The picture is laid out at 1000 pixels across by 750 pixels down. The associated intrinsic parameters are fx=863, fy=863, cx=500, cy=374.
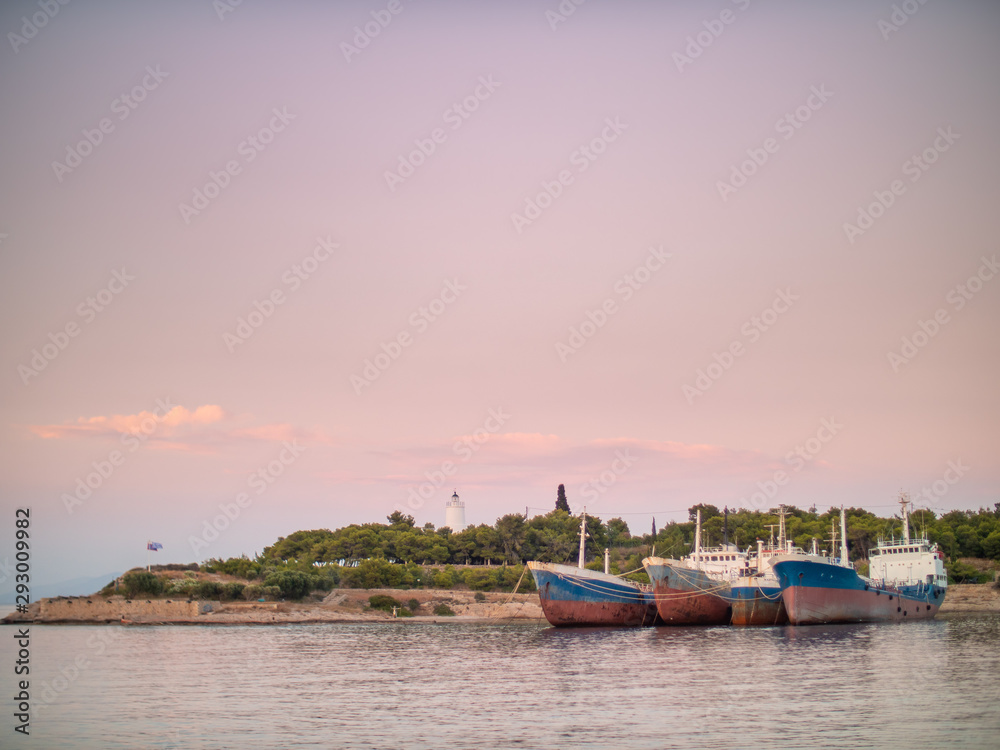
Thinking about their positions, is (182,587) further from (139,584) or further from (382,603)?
(382,603)

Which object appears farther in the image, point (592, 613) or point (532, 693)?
point (592, 613)

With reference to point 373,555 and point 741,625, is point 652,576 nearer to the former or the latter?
point 741,625

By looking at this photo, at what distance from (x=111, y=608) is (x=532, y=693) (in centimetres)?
6923

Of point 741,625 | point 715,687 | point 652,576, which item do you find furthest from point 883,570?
point 715,687

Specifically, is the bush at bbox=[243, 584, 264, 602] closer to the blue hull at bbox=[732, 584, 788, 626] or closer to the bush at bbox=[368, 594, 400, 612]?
the bush at bbox=[368, 594, 400, 612]

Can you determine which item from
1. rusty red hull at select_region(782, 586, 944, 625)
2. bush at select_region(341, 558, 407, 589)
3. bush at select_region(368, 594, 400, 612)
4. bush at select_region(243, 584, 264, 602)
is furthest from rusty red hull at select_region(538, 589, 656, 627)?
bush at select_region(243, 584, 264, 602)

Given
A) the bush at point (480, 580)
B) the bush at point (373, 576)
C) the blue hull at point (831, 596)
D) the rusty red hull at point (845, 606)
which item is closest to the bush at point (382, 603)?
the bush at point (373, 576)

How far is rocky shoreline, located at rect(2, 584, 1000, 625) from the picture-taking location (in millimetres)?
89188

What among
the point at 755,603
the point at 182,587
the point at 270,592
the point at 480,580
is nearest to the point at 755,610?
the point at 755,603

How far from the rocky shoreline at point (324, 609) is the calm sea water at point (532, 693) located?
2813 centimetres

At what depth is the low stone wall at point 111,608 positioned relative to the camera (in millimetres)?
88938

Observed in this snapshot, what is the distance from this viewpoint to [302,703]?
33594 mm

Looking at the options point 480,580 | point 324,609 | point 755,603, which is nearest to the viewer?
point 755,603

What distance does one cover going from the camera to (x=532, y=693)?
1384 inches
